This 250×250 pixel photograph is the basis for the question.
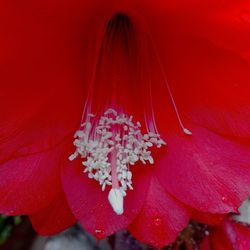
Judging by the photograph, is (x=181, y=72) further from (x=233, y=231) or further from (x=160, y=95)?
(x=233, y=231)

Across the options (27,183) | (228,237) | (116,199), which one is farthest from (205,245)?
(27,183)

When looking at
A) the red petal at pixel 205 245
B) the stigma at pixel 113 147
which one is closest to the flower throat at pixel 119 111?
the stigma at pixel 113 147

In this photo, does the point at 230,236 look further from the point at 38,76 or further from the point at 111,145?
the point at 38,76

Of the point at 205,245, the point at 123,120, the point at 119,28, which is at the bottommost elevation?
the point at 205,245

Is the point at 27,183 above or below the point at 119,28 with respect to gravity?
below

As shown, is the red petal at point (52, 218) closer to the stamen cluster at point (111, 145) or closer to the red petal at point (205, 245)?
the stamen cluster at point (111, 145)

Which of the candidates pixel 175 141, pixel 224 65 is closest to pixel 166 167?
pixel 175 141

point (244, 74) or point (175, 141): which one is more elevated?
point (244, 74)
